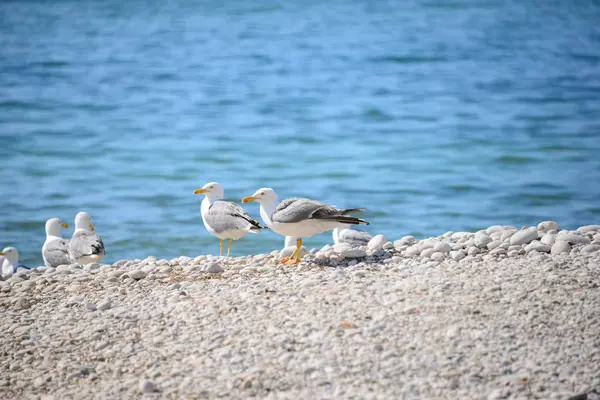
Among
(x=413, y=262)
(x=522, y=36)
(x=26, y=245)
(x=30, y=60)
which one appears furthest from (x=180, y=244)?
(x=522, y=36)

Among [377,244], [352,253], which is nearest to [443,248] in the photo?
[377,244]

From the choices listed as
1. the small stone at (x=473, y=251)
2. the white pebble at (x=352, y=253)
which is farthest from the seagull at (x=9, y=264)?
the small stone at (x=473, y=251)

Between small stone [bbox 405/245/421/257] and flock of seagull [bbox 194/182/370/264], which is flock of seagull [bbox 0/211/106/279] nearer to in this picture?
flock of seagull [bbox 194/182/370/264]

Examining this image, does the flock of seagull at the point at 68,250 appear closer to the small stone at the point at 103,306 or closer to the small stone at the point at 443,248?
the small stone at the point at 103,306

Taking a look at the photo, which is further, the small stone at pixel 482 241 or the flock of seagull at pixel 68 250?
the flock of seagull at pixel 68 250

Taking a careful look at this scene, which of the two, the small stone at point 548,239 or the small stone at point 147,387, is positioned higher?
the small stone at point 548,239

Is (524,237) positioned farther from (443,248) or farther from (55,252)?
(55,252)

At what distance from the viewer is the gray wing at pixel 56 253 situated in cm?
923

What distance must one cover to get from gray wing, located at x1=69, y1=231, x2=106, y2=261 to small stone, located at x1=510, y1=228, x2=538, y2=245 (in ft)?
13.2

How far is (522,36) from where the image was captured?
98.7 ft

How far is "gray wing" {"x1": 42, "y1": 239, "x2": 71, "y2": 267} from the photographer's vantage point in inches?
363

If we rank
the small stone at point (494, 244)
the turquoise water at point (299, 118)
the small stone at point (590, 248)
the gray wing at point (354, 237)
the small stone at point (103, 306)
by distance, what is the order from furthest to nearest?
the turquoise water at point (299, 118)
the gray wing at point (354, 237)
the small stone at point (494, 244)
the small stone at point (590, 248)
the small stone at point (103, 306)

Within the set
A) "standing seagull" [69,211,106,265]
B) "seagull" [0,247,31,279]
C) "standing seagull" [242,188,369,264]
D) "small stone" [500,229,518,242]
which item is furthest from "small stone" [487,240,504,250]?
"seagull" [0,247,31,279]

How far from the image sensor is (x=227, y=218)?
8195 mm
